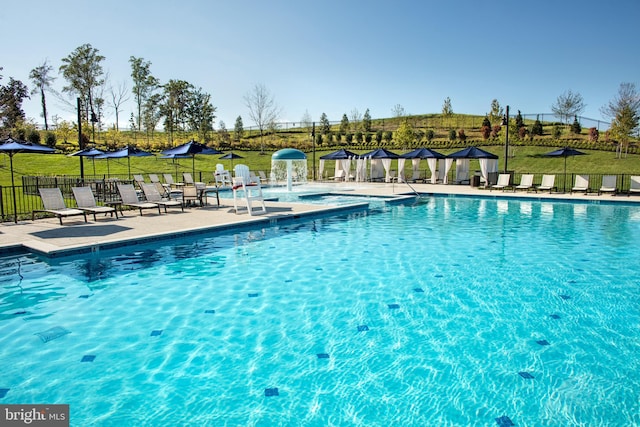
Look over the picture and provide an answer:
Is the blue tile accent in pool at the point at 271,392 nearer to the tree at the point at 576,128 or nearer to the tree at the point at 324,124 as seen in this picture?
the tree at the point at 576,128

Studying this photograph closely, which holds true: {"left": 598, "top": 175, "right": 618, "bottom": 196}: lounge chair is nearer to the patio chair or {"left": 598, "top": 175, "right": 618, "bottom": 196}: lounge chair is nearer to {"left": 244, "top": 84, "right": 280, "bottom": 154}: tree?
the patio chair

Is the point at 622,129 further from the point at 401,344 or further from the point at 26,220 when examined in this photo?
the point at 26,220

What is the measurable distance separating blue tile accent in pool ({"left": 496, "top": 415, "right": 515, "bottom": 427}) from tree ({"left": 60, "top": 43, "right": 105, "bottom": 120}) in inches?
2008

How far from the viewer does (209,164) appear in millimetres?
34250

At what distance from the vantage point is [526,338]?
15.3 feet

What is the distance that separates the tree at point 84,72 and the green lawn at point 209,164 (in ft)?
56.2

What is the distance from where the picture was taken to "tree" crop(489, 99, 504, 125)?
4596 cm

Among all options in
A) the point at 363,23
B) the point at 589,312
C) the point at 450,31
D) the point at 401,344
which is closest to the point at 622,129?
the point at 450,31

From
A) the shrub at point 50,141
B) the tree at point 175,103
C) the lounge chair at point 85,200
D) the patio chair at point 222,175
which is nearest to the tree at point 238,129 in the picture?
the tree at point 175,103

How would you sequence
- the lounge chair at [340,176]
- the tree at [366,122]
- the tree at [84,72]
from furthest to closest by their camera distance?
1. the tree at [366,122]
2. the tree at [84,72]
3. the lounge chair at [340,176]

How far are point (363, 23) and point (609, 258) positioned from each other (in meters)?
17.9

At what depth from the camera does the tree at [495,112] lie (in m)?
46.0

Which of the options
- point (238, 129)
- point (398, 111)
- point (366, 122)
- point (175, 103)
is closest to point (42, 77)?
point (175, 103)

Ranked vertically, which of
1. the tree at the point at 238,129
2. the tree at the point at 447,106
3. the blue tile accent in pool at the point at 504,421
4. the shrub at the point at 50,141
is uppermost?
the tree at the point at 447,106
